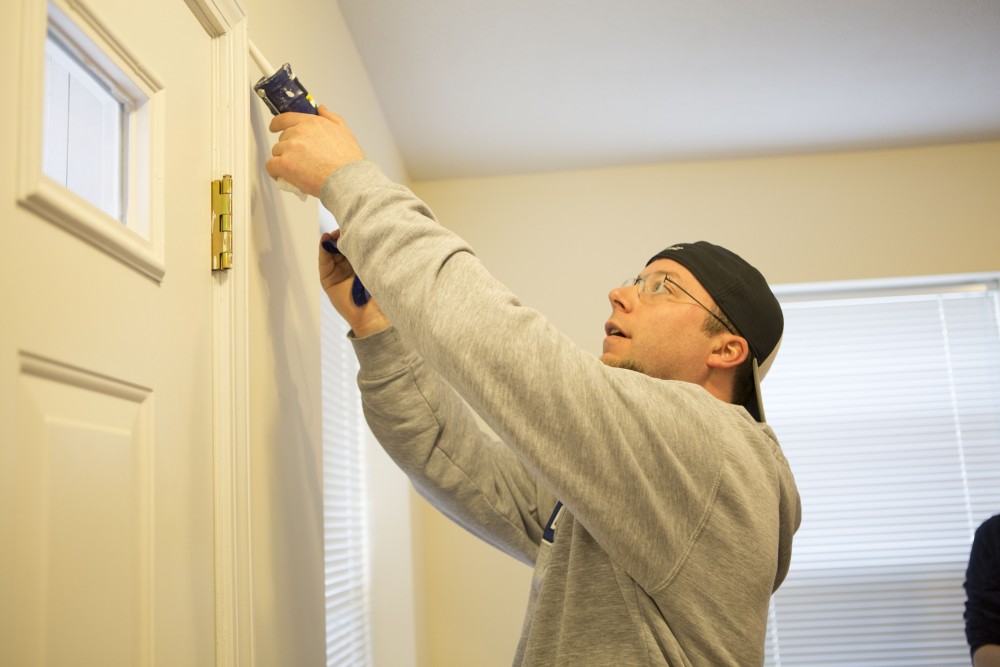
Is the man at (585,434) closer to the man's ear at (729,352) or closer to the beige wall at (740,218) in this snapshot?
the man's ear at (729,352)

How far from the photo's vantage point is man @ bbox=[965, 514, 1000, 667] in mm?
2654

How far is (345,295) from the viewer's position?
1375 mm

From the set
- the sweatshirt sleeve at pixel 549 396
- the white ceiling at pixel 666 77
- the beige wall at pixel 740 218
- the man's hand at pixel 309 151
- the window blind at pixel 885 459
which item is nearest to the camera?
the sweatshirt sleeve at pixel 549 396

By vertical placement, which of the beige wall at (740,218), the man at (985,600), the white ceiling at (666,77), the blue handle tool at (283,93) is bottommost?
the man at (985,600)

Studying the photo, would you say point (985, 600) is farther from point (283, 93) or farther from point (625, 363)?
point (283, 93)

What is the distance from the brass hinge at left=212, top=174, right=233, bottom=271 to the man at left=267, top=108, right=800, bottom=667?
0.24 feet

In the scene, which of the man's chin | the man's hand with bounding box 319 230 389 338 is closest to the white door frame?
the man's hand with bounding box 319 230 389 338

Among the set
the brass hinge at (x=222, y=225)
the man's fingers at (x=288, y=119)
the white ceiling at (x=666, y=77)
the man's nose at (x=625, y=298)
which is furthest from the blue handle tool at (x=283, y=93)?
the white ceiling at (x=666, y=77)

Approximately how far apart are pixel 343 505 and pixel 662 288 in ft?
4.86

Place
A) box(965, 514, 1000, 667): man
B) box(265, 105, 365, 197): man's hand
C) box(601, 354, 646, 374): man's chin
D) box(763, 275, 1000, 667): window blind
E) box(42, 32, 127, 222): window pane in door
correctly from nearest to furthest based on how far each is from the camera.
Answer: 1. box(42, 32, 127, 222): window pane in door
2. box(265, 105, 365, 197): man's hand
3. box(601, 354, 646, 374): man's chin
4. box(965, 514, 1000, 667): man
5. box(763, 275, 1000, 667): window blind

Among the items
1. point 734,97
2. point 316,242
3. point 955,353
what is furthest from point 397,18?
point 955,353

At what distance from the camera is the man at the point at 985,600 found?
Answer: 8.71 ft

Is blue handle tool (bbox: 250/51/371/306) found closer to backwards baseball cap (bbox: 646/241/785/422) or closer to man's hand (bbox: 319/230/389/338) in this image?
man's hand (bbox: 319/230/389/338)

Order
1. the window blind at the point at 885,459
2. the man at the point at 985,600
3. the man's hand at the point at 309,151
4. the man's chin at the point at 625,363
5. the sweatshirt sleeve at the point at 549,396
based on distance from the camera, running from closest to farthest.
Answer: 1. the sweatshirt sleeve at the point at 549,396
2. the man's hand at the point at 309,151
3. the man's chin at the point at 625,363
4. the man at the point at 985,600
5. the window blind at the point at 885,459
